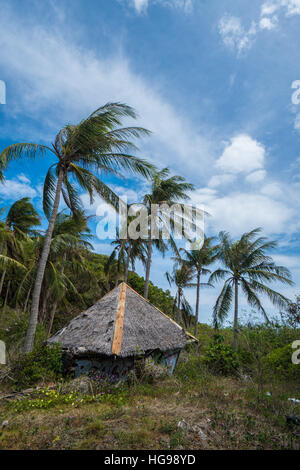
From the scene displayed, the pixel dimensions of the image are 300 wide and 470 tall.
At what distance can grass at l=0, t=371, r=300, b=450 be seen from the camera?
3887mm

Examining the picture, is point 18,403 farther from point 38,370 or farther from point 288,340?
point 288,340

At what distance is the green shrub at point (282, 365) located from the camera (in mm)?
10922

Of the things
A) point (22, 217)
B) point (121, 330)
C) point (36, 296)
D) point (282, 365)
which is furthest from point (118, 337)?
point (22, 217)

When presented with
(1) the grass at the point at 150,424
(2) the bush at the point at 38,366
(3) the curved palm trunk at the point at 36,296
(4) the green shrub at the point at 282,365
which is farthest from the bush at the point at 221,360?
(3) the curved palm trunk at the point at 36,296

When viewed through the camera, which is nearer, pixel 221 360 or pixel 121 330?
pixel 121 330

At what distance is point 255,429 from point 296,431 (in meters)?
0.76

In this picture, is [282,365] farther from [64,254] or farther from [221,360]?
[64,254]

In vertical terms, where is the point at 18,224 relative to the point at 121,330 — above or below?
above

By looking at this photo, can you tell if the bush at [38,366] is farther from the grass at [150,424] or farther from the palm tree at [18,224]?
the palm tree at [18,224]

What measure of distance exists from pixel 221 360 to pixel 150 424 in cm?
778

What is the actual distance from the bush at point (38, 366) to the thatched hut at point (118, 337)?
0.31 meters

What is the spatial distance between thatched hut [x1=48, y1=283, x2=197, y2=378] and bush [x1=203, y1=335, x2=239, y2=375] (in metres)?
2.67

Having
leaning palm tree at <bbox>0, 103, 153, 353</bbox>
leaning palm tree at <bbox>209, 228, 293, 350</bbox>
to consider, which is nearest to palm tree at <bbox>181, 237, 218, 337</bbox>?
leaning palm tree at <bbox>209, 228, 293, 350</bbox>

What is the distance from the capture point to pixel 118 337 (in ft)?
22.2
